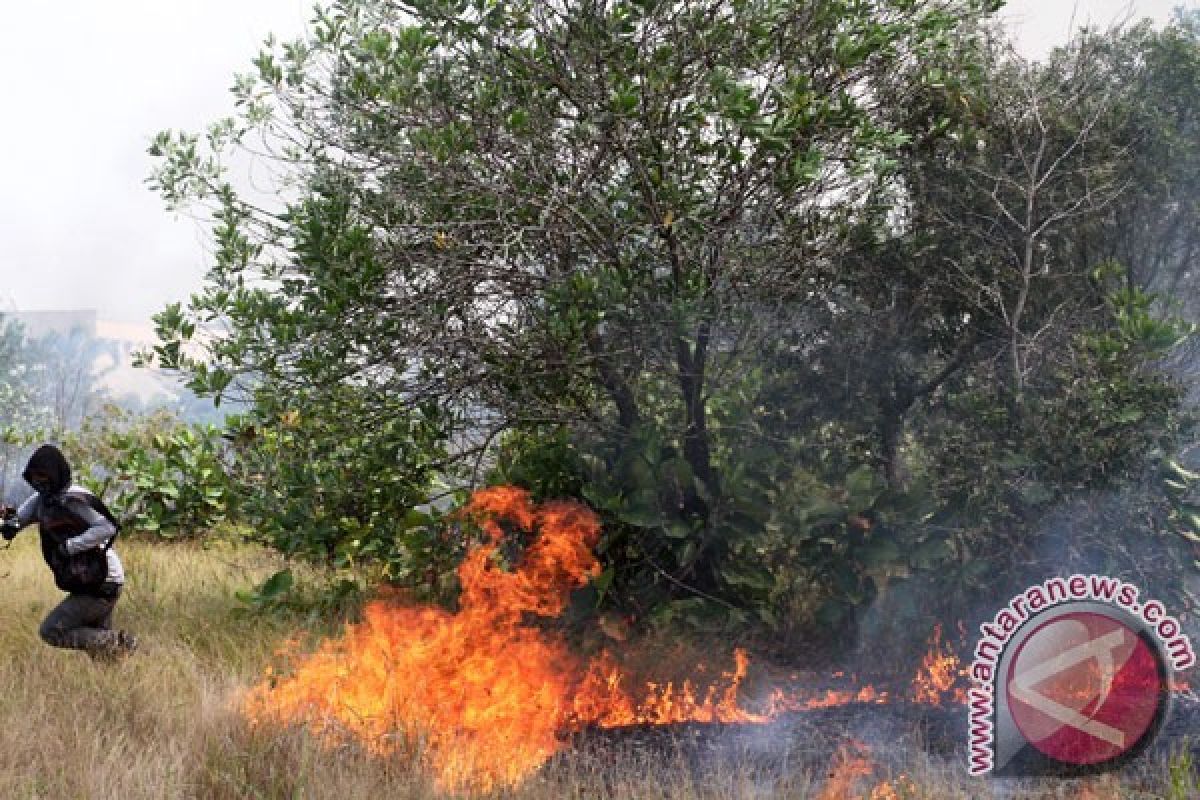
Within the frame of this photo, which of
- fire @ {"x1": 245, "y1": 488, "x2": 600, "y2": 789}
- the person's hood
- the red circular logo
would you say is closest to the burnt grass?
the red circular logo

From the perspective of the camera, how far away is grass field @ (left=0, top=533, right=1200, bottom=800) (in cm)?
469

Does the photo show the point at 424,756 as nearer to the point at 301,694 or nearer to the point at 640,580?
the point at 301,694

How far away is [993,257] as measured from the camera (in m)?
7.68

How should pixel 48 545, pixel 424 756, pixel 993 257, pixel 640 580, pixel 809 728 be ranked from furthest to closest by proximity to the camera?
pixel 993 257
pixel 640 580
pixel 48 545
pixel 809 728
pixel 424 756

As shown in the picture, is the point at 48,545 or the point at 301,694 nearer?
the point at 301,694

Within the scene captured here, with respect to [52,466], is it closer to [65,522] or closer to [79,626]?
[65,522]

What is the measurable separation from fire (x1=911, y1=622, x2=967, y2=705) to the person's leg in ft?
15.8

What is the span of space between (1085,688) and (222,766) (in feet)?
15.2

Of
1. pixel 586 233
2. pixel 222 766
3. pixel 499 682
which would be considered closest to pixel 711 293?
pixel 586 233

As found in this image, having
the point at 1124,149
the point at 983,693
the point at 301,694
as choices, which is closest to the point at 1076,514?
the point at 983,693

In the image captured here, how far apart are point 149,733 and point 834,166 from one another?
511cm

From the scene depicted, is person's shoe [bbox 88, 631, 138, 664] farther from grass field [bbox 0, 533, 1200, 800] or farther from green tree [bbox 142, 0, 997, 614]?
green tree [bbox 142, 0, 997, 614]

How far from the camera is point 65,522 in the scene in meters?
6.42

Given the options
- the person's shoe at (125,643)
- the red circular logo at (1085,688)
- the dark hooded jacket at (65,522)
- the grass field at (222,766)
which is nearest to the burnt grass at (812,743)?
the grass field at (222,766)
